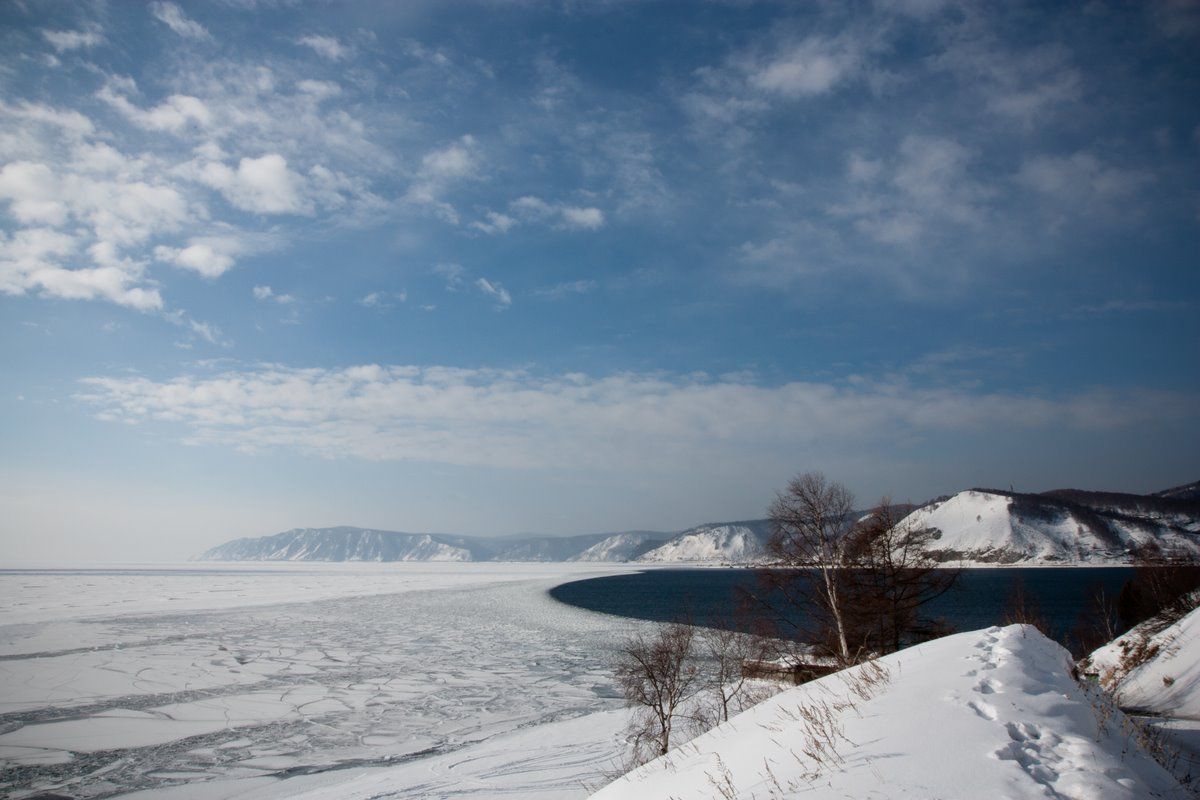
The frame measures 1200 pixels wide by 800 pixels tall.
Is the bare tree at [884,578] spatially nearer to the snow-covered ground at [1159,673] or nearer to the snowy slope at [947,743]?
the snow-covered ground at [1159,673]

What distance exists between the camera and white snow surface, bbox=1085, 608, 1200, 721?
48.2 ft

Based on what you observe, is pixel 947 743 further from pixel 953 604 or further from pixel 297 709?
pixel 953 604

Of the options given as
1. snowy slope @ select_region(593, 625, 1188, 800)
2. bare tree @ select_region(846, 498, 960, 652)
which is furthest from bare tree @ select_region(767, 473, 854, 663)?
snowy slope @ select_region(593, 625, 1188, 800)

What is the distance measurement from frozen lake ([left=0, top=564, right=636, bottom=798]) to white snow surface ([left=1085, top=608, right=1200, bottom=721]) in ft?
47.0

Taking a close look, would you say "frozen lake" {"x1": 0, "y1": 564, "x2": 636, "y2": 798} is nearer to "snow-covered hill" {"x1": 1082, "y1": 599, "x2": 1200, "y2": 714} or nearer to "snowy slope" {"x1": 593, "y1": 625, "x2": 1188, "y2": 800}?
"snowy slope" {"x1": 593, "y1": 625, "x2": 1188, "y2": 800}

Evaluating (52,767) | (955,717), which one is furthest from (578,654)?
(955,717)

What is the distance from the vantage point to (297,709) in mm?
23703

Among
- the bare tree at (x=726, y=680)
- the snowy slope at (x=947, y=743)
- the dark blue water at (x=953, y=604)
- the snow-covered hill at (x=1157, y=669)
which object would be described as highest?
the snowy slope at (x=947, y=743)

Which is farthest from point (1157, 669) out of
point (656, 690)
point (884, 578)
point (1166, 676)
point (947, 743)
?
point (947, 743)

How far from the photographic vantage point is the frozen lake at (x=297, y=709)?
54.7 ft

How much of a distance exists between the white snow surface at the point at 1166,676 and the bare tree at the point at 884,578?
6.37 metres

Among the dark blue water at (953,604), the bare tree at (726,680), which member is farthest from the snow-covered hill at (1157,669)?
the dark blue water at (953,604)

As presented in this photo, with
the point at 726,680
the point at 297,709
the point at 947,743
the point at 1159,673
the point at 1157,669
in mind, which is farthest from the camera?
the point at 726,680

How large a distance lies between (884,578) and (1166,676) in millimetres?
10415
